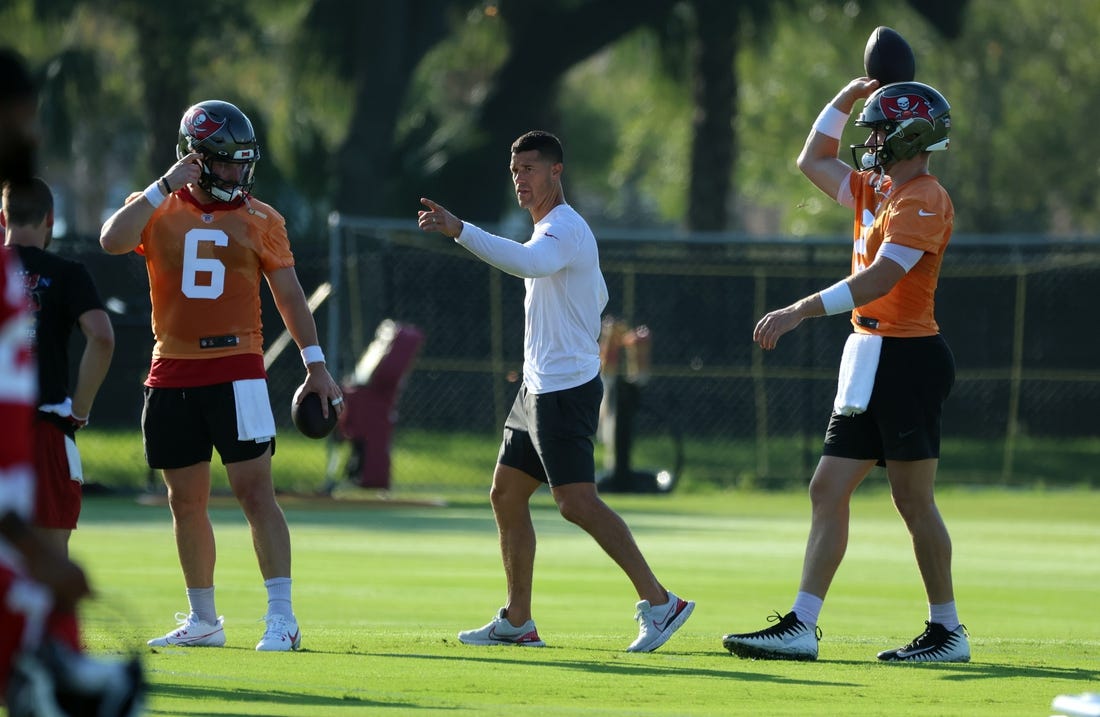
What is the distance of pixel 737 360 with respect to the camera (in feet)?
83.0

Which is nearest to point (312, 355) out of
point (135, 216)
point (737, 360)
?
point (135, 216)

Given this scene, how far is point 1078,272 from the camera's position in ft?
83.5

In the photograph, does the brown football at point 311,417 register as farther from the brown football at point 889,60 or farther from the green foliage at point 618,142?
the green foliage at point 618,142

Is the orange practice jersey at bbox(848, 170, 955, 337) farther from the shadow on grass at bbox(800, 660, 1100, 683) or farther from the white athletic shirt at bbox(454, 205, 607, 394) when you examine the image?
the shadow on grass at bbox(800, 660, 1100, 683)

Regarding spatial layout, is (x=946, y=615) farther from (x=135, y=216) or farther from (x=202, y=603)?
(x=135, y=216)

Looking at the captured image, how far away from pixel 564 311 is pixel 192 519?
1.90 m

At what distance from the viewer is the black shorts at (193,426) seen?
871cm

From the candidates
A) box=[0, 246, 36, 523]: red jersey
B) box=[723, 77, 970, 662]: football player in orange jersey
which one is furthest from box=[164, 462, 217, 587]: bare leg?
box=[0, 246, 36, 523]: red jersey

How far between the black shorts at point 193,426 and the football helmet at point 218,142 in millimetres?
874

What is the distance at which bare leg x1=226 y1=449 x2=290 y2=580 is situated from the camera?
8.76 m

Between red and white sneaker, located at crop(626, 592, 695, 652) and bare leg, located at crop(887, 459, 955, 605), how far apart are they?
106 centimetres

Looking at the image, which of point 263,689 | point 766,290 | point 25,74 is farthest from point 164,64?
point 25,74

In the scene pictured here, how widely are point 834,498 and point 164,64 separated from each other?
66.3ft

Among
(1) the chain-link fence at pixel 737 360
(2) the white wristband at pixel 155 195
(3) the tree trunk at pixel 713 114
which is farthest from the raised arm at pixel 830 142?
(3) the tree trunk at pixel 713 114
